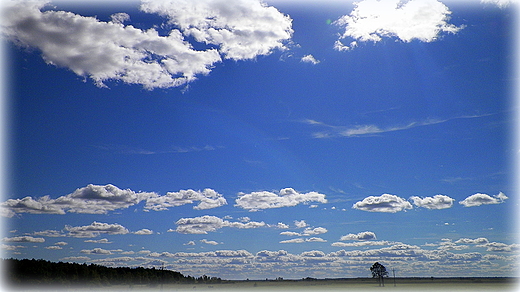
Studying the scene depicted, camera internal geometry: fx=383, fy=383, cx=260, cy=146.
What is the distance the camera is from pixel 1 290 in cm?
3672

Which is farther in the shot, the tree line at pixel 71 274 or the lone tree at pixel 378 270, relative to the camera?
the lone tree at pixel 378 270

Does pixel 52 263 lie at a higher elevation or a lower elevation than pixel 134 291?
higher

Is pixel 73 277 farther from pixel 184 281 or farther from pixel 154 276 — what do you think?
pixel 184 281

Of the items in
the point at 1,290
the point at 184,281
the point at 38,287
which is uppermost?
the point at 1,290

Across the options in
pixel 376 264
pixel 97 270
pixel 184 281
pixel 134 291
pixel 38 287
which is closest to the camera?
pixel 38 287

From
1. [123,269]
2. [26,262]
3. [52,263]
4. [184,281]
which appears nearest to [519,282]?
[26,262]

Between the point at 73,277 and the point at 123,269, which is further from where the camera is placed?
the point at 123,269

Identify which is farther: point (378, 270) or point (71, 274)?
point (378, 270)

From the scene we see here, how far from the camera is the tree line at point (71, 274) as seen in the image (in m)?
89.1

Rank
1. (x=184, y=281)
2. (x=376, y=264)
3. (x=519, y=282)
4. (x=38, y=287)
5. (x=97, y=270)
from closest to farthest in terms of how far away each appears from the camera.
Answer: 1. (x=519, y=282)
2. (x=38, y=287)
3. (x=97, y=270)
4. (x=376, y=264)
5. (x=184, y=281)

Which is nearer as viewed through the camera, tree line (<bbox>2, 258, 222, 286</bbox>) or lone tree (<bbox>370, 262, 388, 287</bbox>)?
tree line (<bbox>2, 258, 222, 286</bbox>)

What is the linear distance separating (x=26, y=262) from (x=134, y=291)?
92.2ft

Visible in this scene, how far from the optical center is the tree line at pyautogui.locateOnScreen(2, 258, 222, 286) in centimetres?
8911

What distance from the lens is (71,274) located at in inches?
4318
